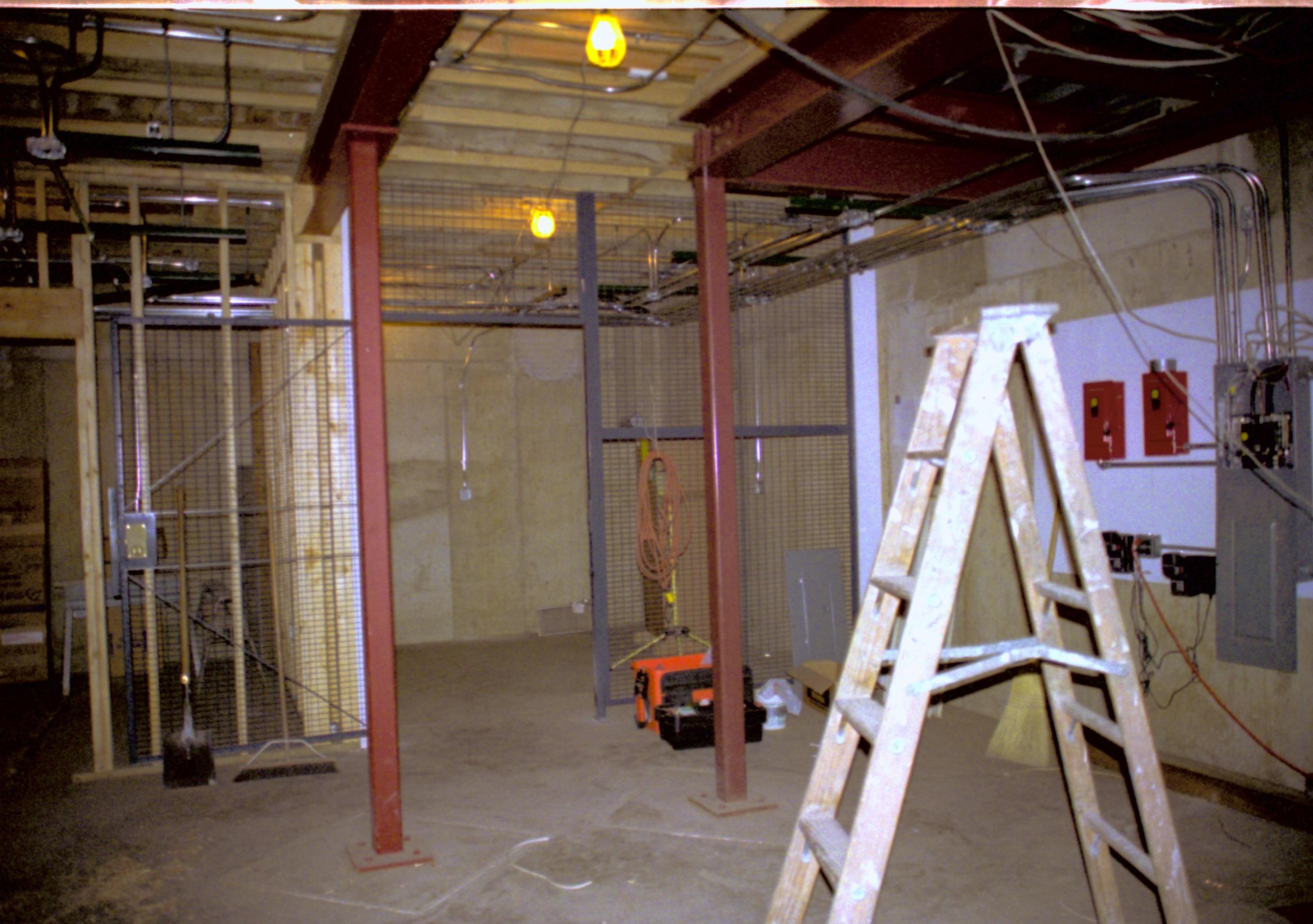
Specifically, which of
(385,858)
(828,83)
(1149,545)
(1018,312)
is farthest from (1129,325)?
(385,858)

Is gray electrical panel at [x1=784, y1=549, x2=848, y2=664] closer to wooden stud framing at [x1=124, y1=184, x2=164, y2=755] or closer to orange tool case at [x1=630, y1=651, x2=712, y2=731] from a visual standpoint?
orange tool case at [x1=630, y1=651, x2=712, y2=731]

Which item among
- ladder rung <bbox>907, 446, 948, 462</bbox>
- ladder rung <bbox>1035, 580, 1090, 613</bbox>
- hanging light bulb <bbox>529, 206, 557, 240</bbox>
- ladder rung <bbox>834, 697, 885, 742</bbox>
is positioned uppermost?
hanging light bulb <bbox>529, 206, 557, 240</bbox>

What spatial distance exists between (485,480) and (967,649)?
6706mm

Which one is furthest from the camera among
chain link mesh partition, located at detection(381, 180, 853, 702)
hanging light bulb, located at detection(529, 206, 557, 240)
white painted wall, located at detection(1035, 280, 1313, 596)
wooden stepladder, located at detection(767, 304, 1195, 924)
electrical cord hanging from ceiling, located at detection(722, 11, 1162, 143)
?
chain link mesh partition, located at detection(381, 180, 853, 702)

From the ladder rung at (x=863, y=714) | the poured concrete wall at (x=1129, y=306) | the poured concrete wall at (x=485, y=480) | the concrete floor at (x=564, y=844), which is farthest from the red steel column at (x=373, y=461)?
the poured concrete wall at (x=485, y=480)

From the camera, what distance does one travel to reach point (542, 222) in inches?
220

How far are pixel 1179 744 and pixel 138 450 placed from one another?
212 inches

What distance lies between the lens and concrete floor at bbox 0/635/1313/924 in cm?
309

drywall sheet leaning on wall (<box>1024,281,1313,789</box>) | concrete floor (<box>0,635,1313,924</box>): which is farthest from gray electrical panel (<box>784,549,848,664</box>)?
drywall sheet leaning on wall (<box>1024,281,1313,789</box>)

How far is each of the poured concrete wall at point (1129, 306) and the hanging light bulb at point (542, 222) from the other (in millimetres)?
2208

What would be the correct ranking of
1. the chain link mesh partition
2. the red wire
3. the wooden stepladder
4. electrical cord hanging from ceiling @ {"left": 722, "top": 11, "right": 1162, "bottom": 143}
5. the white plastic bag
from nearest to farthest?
the wooden stepladder < electrical cord hanging from ceiling @ {"left": 722, "top": 11, "right": 1162, "bottom": 143} < the red wire < the white plastic bag < the chain link mesh partition

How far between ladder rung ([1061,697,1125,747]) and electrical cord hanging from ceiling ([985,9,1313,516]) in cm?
127

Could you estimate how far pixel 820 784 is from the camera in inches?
92.2

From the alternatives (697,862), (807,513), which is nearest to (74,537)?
(807,513)
